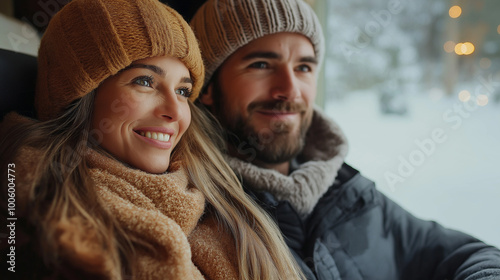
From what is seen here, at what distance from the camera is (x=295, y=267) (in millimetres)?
786

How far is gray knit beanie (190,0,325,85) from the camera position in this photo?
0.96 metres

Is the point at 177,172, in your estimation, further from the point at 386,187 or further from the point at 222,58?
the point at 386,187

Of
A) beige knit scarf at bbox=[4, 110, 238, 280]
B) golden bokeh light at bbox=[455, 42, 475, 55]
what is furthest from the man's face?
golden bokeh light at bbox=[455, 42, 475, 55]

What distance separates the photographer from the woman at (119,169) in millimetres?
517

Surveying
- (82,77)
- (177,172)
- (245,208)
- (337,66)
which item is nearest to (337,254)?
(245,208)

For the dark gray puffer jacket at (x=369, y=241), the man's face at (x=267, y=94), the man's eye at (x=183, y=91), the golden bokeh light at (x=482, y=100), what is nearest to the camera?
the man's eye at (x=183, y=91)

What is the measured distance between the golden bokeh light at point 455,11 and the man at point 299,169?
1.94ft

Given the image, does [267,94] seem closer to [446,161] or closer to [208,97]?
[208,97]

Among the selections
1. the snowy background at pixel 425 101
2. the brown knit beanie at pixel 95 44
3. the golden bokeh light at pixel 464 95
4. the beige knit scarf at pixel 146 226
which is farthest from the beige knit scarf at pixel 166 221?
the golden bokeh light at pixel 464 95

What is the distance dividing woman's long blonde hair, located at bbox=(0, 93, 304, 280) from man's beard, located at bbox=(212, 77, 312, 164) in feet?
0.41

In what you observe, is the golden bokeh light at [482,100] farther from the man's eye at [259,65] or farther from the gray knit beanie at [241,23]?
the man's eye at [259,65]

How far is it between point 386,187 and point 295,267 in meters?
0.84

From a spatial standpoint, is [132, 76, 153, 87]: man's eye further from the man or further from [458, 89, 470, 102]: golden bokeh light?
[458, 89, 470, 102]: golden bokeh light

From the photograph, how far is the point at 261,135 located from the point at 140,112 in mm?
449
